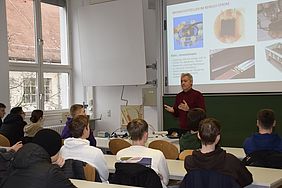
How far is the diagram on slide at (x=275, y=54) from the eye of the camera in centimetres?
516

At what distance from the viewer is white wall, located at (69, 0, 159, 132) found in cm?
670

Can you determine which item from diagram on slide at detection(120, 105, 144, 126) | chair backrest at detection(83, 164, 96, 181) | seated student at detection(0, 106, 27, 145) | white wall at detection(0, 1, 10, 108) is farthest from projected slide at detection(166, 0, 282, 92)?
chair backrest at detection(83, 164, 96, 181)

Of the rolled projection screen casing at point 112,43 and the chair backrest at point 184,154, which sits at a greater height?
the rolled projection screen casing at point 112,43

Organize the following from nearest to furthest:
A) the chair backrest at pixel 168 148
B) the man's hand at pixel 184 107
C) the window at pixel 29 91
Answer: the chair backrest at pixel 168 148 < the man's hand at pixel 184 107 < the window at pixel 29 91

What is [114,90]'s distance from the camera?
730cm

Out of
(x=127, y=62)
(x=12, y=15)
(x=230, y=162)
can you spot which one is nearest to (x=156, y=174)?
(x=230, y=162)

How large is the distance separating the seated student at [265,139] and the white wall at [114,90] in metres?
3.36

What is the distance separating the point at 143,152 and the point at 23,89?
456cm

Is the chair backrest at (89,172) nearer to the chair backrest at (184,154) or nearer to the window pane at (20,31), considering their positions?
the chair backrest at (184,154)

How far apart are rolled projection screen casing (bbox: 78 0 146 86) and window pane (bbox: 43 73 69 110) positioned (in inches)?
23.8

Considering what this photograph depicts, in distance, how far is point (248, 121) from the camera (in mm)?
5449

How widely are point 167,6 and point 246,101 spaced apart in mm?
2144

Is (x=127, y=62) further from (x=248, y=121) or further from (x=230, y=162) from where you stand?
(x=230, y=162)

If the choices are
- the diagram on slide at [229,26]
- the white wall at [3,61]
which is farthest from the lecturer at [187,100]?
the white wall at [3,61]
